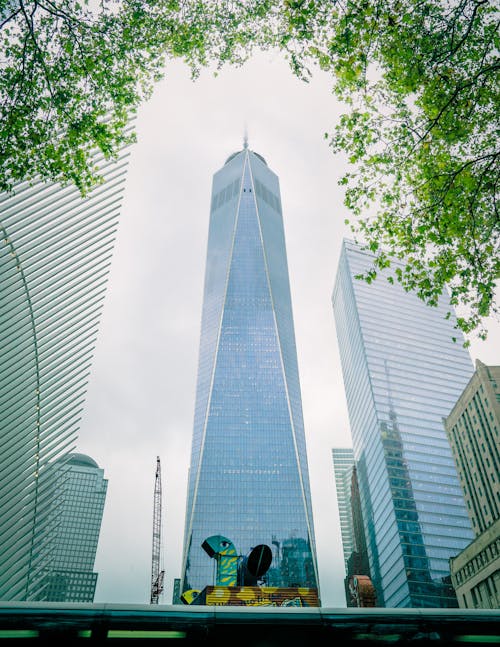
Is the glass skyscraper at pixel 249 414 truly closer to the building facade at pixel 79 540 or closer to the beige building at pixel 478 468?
the beige building at pixel 478 468

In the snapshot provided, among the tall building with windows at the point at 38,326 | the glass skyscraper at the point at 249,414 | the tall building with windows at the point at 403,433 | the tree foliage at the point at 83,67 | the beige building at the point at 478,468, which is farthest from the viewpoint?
the glass skyscraper at the point at 249,414

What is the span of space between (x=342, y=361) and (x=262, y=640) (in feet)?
526

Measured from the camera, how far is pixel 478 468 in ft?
239

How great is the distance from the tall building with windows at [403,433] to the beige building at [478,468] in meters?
36.0

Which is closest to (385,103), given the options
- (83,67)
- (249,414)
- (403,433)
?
(83,67)

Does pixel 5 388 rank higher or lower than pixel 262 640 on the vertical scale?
higher

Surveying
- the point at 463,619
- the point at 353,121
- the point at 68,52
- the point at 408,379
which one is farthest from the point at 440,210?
the point at 408,379

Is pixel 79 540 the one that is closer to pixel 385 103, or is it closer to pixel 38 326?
pixel 38 326

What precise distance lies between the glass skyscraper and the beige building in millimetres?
58421

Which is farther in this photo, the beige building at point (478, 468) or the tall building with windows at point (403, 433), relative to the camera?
the tall building with windows at point (403, 433)

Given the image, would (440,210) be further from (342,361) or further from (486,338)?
(342,361)

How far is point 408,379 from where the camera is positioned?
12825 centimetres

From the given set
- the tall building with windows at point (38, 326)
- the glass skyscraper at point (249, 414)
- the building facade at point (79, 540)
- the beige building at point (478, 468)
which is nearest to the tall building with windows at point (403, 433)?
the glass skyscraper at point (249, 414)

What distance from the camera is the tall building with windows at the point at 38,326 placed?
1962cm
